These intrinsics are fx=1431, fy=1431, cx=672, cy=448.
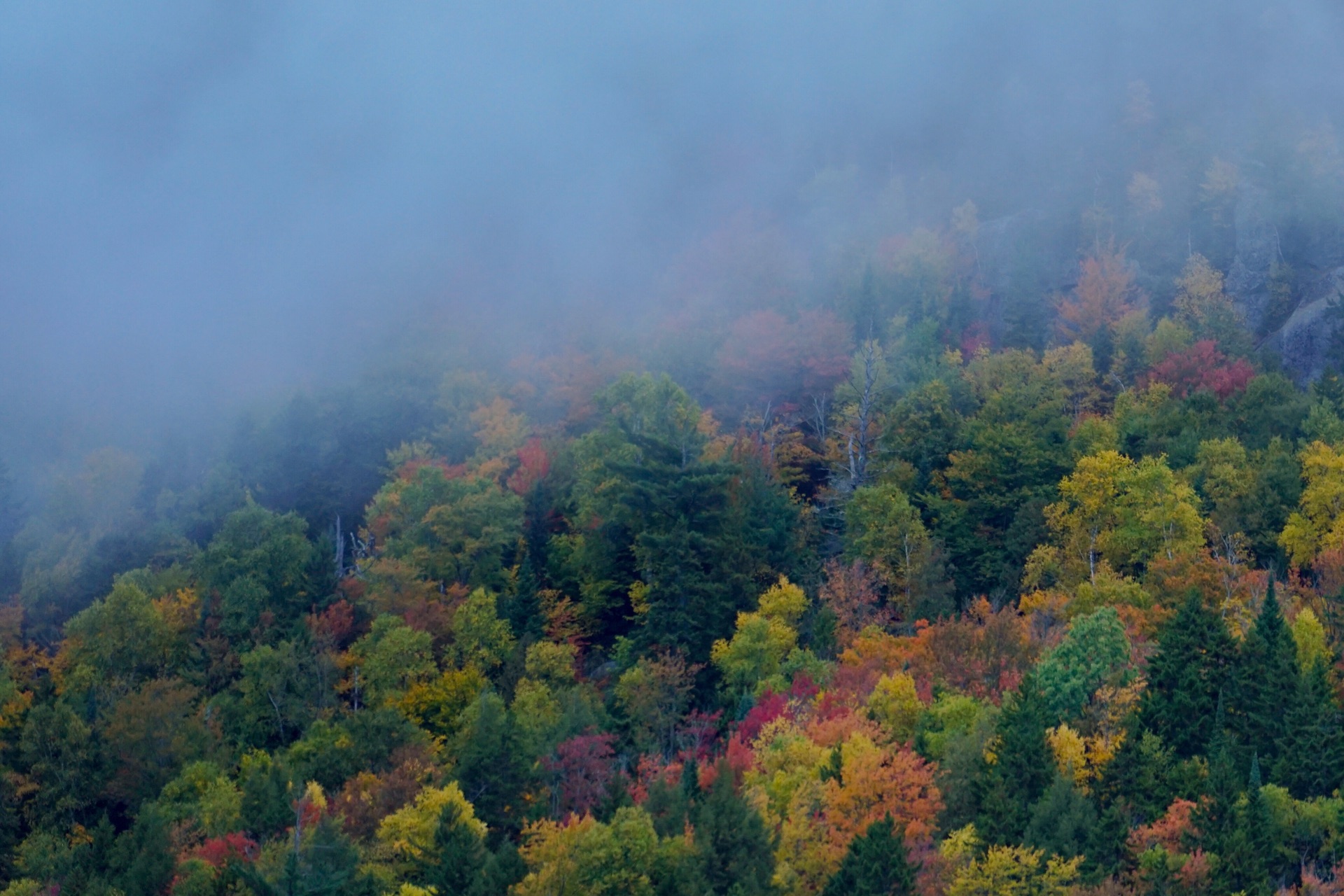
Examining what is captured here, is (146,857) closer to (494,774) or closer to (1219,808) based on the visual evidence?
(494,774)

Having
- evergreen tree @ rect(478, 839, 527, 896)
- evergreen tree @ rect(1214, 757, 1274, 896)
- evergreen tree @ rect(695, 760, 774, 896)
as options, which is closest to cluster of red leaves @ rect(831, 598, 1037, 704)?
evergreen tree @ rect(695, 760, 774, 896)

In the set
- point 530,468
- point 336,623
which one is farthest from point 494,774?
point 530,468

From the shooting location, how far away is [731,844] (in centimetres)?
3925

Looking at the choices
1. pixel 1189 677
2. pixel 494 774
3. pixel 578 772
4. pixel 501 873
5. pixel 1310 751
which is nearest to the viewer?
pixel 501 873

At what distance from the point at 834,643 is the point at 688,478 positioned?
1063 cm

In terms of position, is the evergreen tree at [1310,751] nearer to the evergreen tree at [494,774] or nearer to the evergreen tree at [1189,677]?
the evergreen tree at [1189,677]

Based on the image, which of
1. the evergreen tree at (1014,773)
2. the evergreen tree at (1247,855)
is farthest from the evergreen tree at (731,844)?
the evergreen tree at (1247,855)

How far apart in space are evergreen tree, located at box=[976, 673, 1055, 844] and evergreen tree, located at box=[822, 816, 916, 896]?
3.32 meters

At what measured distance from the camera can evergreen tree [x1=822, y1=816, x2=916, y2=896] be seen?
123 ft

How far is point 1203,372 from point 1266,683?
31048mm

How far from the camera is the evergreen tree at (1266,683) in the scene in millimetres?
43094

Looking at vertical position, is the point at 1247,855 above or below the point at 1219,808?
below

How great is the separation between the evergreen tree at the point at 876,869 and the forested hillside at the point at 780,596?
0.10 metres

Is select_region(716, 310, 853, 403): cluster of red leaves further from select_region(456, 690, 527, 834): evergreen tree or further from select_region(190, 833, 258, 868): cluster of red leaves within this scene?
select_region(190, 833, 258, 868): cluster of red leaves
